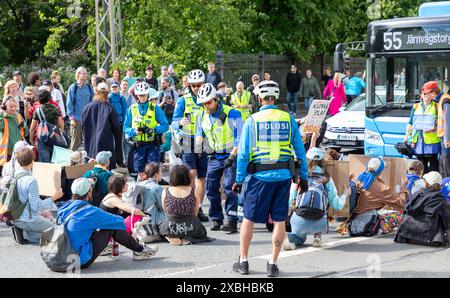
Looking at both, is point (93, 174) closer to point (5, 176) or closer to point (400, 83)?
point (5, 176)

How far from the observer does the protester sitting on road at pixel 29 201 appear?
31.3 feet

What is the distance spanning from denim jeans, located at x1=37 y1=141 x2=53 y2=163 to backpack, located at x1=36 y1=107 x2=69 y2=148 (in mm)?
78

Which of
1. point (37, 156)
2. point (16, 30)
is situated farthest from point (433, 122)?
point (16, 30)

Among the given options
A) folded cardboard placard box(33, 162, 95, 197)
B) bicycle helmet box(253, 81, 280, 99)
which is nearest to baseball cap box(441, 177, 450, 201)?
bicycle helmet box(253, 81, 280, 99)

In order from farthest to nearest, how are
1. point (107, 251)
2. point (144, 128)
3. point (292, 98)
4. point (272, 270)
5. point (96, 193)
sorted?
point (292, 98), point (144, 128), point (96, 193), point (107, 251), point (272, 270)

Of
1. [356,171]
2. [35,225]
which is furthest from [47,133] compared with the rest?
[356,171]

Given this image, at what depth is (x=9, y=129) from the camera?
1199cm

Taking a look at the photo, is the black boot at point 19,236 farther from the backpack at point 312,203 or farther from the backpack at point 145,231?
the backpack at point 312,203

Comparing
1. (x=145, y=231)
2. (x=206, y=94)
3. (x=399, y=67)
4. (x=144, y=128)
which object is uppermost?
(x=399, y=67)

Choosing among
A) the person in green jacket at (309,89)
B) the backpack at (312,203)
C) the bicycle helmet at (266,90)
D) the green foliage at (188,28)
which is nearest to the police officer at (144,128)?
the backpack at (312,203)

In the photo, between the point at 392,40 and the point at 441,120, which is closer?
the point at 441,120

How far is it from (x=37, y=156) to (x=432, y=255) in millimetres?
6073

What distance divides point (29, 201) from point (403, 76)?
6.61 m

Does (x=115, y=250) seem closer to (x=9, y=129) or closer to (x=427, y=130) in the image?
(x=9, y=129)
